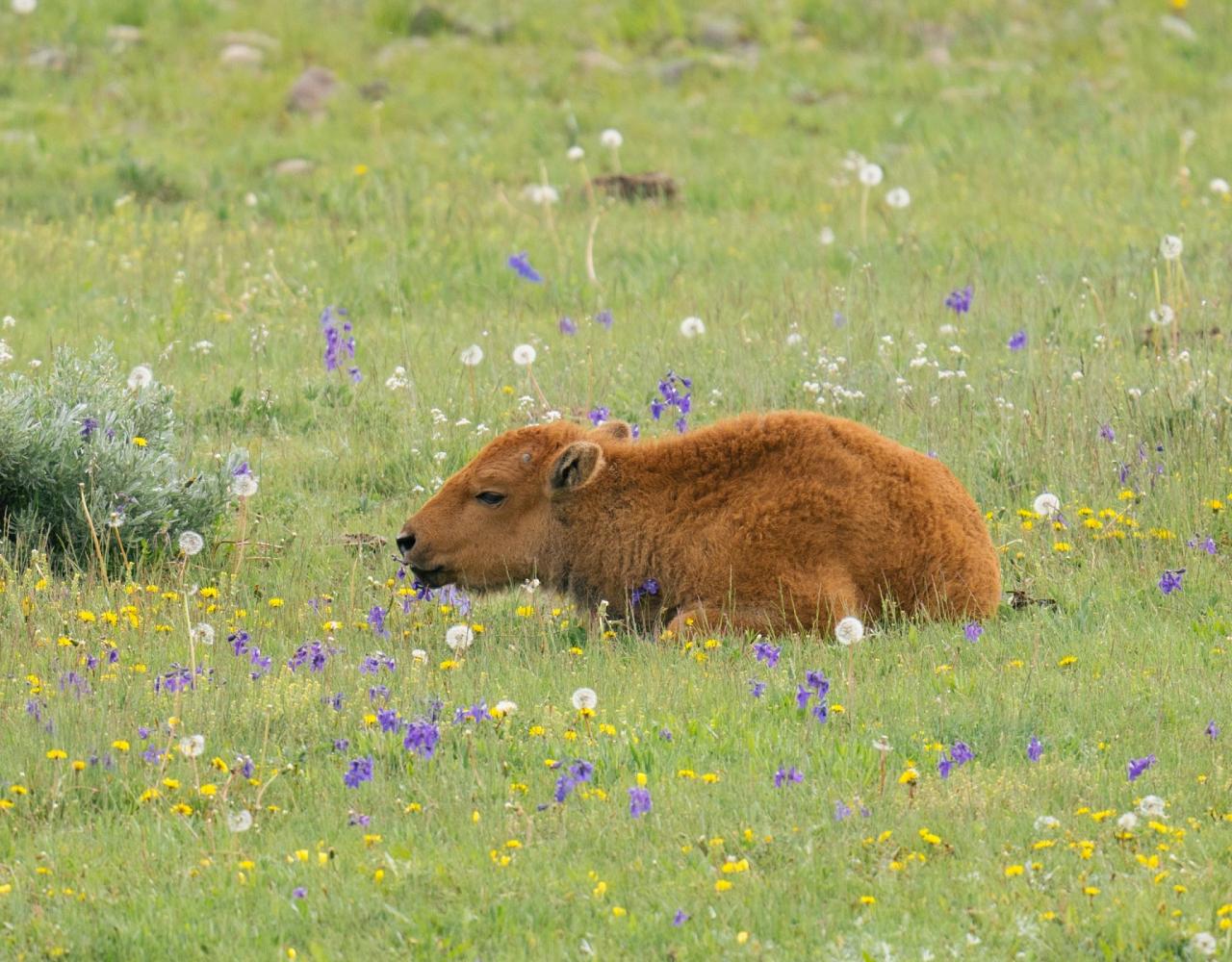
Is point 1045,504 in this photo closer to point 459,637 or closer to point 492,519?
point 492,519

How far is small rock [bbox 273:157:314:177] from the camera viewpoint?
16.9 meters

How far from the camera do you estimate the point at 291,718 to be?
21.8ft

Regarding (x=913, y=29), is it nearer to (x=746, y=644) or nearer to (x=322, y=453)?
(x=322, y=453)

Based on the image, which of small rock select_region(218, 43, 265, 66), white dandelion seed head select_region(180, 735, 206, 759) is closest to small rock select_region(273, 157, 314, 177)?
small rock select_region(218, 43, 265, 66)

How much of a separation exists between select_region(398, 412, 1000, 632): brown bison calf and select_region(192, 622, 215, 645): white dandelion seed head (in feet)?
3.32

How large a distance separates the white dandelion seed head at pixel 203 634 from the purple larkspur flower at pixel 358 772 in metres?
1.19

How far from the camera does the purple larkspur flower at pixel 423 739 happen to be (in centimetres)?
610

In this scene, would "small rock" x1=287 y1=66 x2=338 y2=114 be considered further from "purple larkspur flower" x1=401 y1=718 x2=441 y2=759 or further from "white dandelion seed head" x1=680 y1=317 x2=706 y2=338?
"purple larkspur flower" x1=401 y1=718 x2=441 y2=759

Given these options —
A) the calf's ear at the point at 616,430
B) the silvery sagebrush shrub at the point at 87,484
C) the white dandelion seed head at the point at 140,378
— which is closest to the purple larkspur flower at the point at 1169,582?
the calf's ear at the point at 616,430

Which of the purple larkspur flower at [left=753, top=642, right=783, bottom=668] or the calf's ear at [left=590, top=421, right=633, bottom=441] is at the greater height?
the calf's ear at [left=590, top=421, right=633, bottom=441]

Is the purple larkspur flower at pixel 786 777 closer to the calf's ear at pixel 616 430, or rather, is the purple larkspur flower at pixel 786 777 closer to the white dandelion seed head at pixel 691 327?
the calf's ear at pixel 616 430

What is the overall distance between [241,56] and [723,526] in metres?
13.9

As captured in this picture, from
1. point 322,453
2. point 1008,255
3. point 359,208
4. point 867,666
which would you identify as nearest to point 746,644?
point 867,666

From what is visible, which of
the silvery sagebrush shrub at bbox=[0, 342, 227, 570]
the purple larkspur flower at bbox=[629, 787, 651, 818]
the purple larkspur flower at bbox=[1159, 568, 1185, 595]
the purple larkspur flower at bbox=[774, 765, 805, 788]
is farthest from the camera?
the silvery sagebrush shrub at bbox=[0, 342, 227, 570]
